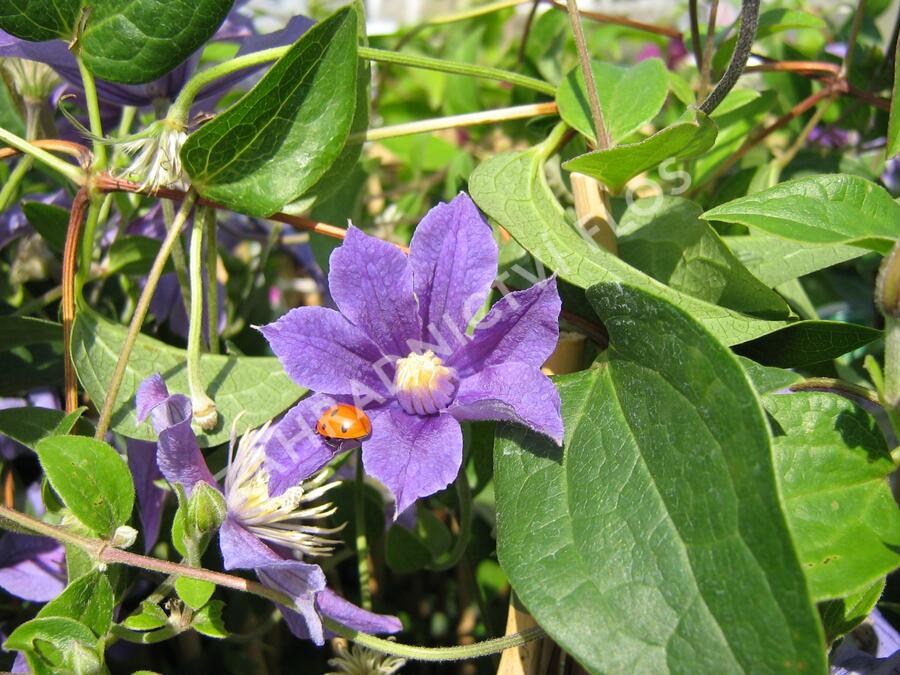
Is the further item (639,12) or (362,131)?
(639,12)

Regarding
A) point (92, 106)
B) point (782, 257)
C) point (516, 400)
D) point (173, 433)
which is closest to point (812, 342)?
point (782, 257)

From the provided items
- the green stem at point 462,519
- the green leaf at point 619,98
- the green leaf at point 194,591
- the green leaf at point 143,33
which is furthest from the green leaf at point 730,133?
the green leaf at point 194,591

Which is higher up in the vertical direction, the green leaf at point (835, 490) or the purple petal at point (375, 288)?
the purple petal at point (375, 288)

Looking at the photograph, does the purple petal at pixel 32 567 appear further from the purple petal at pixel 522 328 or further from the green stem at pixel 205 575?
the purple petal at pixel 522 328

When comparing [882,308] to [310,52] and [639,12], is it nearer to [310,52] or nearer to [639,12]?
[310,52]

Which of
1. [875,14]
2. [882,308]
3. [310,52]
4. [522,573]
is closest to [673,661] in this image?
[522,573]

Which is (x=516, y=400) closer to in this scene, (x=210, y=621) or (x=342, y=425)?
(x=342, y=425)

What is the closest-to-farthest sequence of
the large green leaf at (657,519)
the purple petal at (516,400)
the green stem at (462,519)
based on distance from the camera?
the large green leaf at (657,519) < the purple petal at (516,400) < the green stem at (462,519)
